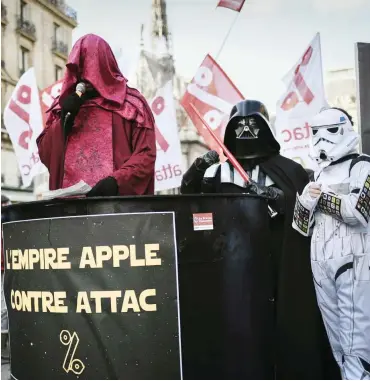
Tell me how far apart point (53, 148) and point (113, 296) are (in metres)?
1.07

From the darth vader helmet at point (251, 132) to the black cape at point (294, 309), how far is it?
0.90 ft

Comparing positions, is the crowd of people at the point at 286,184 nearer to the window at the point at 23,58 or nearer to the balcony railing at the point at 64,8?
the balcony railing at the point at 64,8

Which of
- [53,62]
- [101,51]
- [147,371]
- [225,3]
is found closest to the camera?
[147,371]

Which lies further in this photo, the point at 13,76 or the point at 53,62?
the point at 53,62

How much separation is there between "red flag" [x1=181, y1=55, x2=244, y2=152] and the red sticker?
5.76 meters

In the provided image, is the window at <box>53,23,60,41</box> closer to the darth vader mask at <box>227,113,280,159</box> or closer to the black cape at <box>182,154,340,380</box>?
the darth vader mask at <box>227,113,280,159</box>

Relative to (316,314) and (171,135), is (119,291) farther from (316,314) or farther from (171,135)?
(171,135)

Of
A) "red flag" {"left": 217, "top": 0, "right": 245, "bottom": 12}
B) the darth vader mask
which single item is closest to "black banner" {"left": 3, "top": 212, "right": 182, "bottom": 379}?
the darth vader mask

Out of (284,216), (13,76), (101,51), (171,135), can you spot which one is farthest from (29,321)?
(13,76)

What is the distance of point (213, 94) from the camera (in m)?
8.00

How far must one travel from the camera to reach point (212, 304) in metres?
2.16

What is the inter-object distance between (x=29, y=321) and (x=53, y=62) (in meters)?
→ 18.3

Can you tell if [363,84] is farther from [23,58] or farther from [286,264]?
[23,58]

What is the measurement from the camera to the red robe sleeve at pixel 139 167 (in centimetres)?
260
